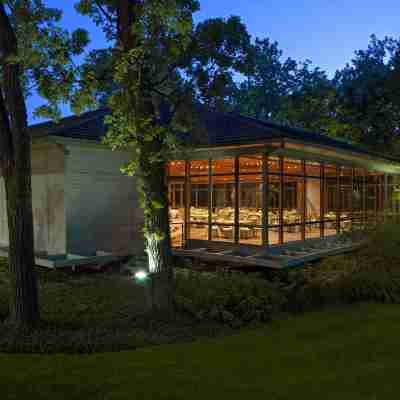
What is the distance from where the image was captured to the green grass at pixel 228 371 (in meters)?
5.13

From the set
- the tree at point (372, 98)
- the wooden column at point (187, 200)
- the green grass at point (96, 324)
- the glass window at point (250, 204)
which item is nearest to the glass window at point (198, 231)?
the wooden column at point (187, 200)

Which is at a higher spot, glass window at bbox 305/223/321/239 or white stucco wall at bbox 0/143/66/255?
white stucco wall at bbox 0/143/66/255

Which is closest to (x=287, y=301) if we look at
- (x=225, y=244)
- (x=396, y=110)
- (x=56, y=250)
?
(x=225, y=244)

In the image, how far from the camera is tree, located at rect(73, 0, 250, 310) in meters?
7.83

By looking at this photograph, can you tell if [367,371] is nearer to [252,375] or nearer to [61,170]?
[252,375]

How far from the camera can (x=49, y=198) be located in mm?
13570

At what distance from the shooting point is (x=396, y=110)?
2886cm

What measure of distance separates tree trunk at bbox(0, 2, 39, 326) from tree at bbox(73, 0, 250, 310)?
1101mm

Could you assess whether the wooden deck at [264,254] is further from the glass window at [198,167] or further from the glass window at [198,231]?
the glass window at [198,167]

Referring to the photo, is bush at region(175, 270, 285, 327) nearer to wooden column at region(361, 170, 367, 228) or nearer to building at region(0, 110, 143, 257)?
building at region(0, 110, 143, 257)

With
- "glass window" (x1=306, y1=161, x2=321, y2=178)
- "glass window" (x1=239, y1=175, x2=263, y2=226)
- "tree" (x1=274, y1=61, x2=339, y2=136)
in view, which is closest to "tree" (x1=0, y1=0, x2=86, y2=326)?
"glass window" (x1=239, y1=175, x2=263, y2=226)

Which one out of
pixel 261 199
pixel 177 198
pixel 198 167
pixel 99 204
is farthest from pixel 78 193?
pixel 261 199

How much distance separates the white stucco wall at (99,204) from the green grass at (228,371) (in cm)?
715

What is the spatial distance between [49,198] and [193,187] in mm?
5887
